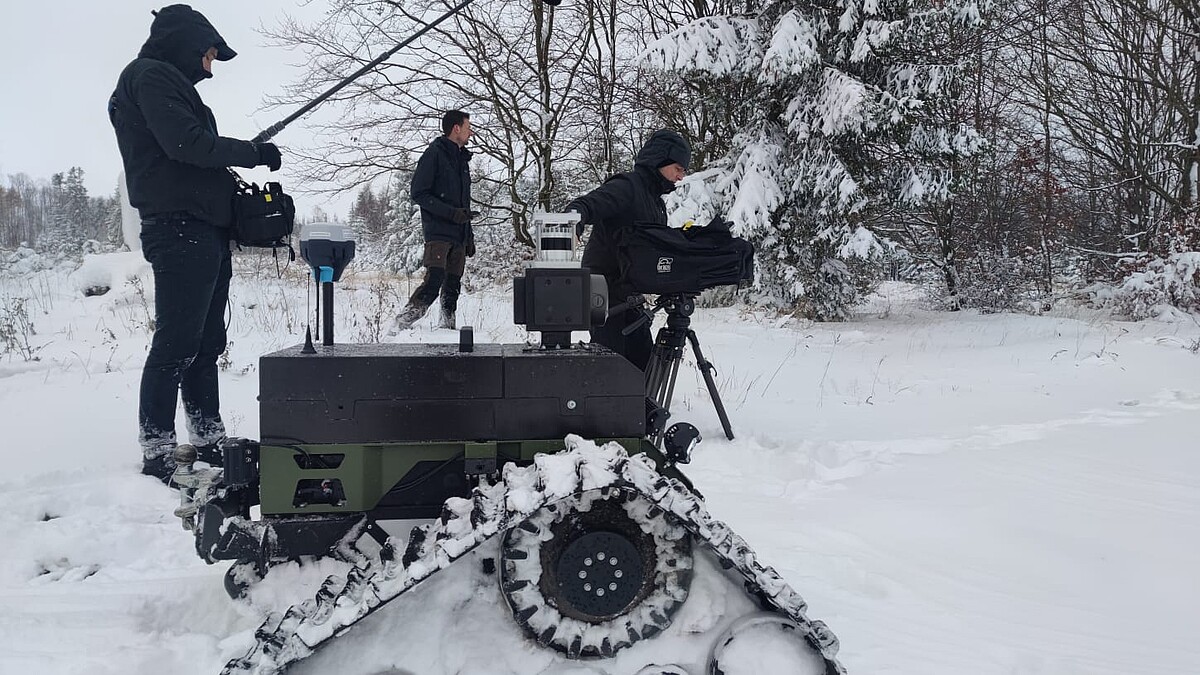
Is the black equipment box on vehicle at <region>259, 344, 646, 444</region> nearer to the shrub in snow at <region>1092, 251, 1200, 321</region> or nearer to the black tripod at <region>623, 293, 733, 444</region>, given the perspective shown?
the black tripod at <region>623, 293, 733, 444</region>

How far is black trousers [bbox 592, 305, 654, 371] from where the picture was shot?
3959 millimetres

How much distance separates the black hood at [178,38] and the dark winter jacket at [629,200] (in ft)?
6.07

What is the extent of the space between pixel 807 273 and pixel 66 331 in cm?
892

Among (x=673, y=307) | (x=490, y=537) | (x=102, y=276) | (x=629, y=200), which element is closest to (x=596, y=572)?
(x=490, y=537)

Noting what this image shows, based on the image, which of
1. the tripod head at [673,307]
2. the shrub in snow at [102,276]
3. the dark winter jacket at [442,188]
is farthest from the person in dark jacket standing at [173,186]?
the shrub in snow at [102,276]

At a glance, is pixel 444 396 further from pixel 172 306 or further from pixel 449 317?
pixel 449 317

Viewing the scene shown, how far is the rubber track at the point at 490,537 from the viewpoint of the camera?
1615 mm

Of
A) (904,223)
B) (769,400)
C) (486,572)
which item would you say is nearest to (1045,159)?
(904,223)

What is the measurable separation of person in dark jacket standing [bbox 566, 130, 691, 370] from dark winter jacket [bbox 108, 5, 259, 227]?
1720 millimetres

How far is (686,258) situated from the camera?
330 centimetres

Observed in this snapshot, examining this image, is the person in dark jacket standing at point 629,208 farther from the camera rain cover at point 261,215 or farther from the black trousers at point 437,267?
the black trousers at point 437,267

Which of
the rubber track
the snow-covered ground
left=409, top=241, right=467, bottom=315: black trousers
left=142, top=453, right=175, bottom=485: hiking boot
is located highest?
left=409, top=241, right=467, bottom=315: black trousers

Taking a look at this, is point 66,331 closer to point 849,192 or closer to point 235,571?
point 235,571

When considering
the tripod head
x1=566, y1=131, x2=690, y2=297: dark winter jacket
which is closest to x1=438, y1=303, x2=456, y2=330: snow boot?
x1=566, y1=131, x2=690, y2=297: dark winter jacket
